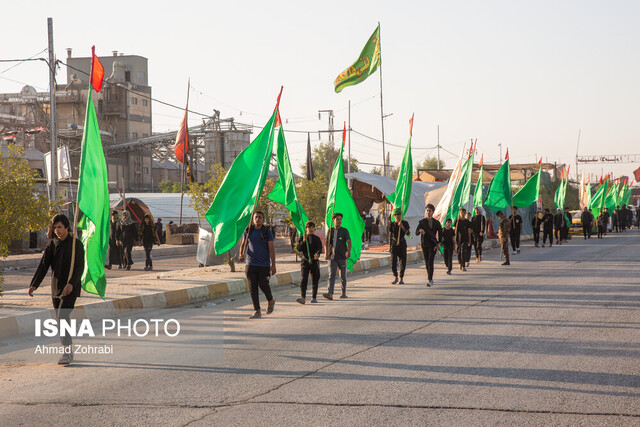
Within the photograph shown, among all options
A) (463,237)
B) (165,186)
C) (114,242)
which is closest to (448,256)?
(463,237)

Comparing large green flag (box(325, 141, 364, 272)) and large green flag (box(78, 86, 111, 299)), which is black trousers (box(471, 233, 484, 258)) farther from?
large green flag (box(78, 86, 111, 299))

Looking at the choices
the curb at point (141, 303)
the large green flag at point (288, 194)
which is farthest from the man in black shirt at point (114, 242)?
the large green flag at point (288, 194)

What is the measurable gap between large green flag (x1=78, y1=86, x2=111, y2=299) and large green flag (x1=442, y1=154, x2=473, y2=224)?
13997 mm

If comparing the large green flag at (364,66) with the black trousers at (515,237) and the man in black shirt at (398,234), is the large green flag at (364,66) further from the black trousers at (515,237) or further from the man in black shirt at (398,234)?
the man in black shirt at (398,234)

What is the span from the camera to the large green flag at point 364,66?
2838 centimetres

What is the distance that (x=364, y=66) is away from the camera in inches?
1171

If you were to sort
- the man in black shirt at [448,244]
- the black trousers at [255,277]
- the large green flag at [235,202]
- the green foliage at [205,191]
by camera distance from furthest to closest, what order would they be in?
the green foliage at [205,191] < the man in black shirt at [448,244] < the large green flag at [235,202] < the black trousers at [255,277]

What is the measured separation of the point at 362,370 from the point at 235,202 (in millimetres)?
5617

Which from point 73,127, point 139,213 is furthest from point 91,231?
point 73,127

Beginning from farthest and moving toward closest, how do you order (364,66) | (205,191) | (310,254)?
(364,66) < (205,191) < (310,254)

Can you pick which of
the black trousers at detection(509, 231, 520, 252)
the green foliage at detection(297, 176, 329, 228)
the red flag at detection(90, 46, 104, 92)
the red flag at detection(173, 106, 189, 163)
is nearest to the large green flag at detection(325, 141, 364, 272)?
the red flag at detection(90, 46, 104, 92)

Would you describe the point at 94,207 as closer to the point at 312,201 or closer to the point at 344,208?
the point at 344,208

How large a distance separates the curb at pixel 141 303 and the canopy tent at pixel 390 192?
13187 millimetres

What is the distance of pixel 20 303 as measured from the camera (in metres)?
11.9
